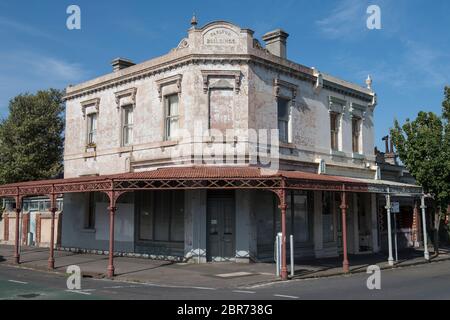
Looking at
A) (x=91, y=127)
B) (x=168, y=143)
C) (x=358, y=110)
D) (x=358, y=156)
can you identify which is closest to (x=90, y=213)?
(x=91, y=127)

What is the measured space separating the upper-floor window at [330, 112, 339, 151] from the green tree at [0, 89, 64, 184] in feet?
64.3

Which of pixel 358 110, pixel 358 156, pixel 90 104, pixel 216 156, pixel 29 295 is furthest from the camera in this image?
pixel 358 110

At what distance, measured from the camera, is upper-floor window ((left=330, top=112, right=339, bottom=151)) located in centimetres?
2272

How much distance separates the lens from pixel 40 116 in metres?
33.5

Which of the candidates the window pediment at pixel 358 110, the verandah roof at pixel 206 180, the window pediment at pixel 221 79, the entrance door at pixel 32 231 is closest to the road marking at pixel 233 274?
the verandah roof at pixel 206 180

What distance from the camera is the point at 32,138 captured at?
1307 inches

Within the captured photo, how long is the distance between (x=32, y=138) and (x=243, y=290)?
25484 millimetres

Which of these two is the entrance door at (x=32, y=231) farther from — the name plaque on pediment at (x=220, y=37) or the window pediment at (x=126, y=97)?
the name plaque on pediment at (x=220, y=37)

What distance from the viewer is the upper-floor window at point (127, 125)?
21208mm

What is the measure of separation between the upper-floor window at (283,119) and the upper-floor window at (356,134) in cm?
558

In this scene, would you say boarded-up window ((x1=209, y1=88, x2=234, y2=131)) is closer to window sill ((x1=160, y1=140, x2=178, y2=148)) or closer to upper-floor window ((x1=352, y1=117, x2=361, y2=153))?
window sill ((x1=160, y1=140, x2=178, y2=148))

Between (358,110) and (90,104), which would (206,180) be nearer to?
(90,104)

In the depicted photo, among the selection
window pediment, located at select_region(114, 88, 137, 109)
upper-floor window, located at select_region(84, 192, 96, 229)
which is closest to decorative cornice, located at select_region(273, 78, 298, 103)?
window pediment, located at select_region(114, 88, 137, 109)
